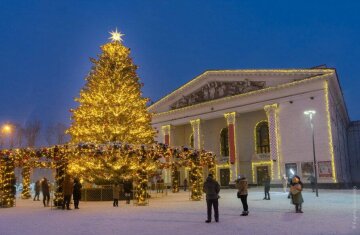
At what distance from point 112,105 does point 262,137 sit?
2446cm

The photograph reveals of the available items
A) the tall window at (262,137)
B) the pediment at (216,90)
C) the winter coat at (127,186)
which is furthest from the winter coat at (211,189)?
the tall window at (262,137)

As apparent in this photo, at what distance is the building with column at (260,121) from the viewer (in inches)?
1469

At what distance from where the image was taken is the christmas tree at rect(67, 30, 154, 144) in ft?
86.2

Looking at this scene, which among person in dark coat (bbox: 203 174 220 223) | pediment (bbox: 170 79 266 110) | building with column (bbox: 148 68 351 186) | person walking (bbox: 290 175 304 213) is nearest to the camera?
person in dark coat (bbox: 203 174 220 223)

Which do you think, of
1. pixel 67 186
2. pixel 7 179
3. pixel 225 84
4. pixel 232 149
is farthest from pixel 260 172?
pixel 7 179

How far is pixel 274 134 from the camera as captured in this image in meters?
40.5

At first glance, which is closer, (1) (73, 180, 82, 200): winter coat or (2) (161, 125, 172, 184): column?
(1) (73, 180, 82, 200): winter coat

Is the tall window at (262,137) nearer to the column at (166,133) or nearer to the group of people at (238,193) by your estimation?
the column at (166,133)

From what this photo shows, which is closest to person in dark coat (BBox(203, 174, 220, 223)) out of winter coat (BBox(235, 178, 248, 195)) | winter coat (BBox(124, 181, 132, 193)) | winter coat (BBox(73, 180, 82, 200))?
winter coat (BBox(235, 178, 248, 195))

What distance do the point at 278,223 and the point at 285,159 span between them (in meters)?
28.3

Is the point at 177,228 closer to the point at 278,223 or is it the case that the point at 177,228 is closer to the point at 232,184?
the point at 278,223

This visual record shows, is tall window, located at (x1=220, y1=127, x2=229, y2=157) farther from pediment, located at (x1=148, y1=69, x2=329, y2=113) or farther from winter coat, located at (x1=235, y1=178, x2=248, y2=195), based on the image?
winter coat, located at (x1=235, y1=178, x2=248, y2=195)

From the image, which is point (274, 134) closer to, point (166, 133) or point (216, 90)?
point (216, 90)

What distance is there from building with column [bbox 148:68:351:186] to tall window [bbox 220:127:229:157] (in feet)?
0.45
